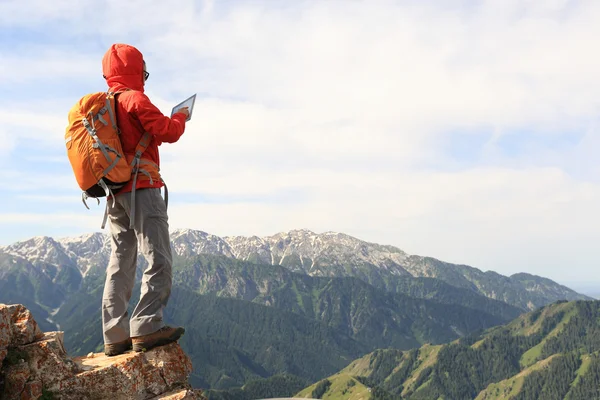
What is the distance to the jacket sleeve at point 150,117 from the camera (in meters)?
8.55

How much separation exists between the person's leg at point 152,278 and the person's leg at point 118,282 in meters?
0.58

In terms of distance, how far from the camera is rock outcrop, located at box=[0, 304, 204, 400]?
25.4 ft

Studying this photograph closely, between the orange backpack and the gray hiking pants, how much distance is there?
0.50 metres

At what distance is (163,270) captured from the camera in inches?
352

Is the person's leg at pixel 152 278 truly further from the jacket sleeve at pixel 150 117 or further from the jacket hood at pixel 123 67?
the jacket hood at pixel 123 67

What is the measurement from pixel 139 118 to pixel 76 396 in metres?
4.63

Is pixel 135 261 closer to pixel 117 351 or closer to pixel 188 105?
pixel 117 351

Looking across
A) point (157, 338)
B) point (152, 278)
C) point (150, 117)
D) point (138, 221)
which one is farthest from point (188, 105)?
point (157, 338)

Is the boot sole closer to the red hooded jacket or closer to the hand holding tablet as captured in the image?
the red hooded jacket

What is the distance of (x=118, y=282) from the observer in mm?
9492

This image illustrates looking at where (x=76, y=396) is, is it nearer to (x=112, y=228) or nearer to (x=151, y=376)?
(x=151, y=376)

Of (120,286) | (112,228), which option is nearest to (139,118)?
(112,228)

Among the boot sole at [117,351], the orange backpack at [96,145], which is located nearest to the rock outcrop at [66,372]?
the boot sole at [117,351]

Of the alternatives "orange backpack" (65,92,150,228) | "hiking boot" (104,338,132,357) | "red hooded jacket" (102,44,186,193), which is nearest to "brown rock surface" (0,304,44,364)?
"hiking boot" (104,338,132,357)
